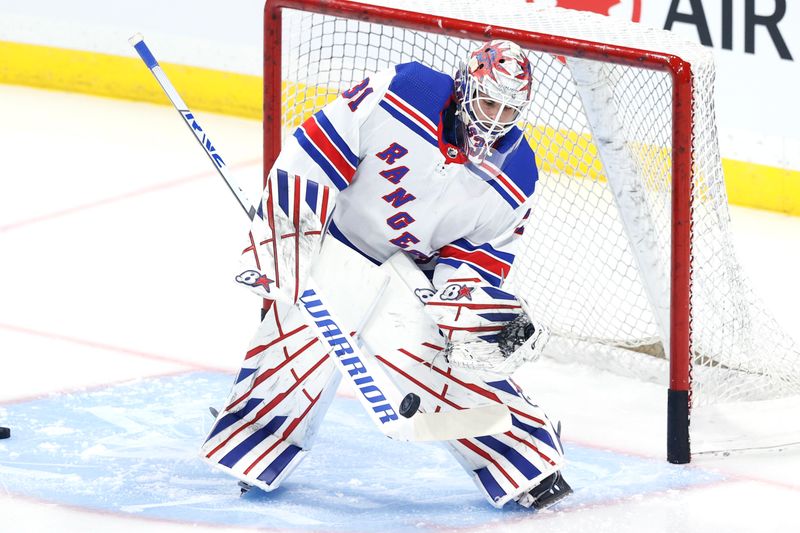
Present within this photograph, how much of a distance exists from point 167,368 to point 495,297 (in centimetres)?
126

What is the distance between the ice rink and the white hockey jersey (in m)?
0.51

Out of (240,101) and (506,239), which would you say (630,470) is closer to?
(506,239)

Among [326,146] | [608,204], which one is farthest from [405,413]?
[608,204]

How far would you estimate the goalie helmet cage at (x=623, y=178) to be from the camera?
11.2 ft

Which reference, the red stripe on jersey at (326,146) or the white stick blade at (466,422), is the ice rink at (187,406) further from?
the red stripe on jersey at (326,146)

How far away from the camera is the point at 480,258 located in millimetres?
3127

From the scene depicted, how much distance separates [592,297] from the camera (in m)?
4.32

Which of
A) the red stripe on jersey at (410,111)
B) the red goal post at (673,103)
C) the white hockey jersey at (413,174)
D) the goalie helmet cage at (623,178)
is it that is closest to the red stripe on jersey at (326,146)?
the white hockey jersey at (413,174)

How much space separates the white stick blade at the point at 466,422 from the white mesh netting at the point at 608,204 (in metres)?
0.49

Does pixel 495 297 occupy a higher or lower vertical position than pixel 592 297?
higher

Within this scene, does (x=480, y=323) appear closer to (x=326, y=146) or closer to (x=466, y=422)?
(x=466, y=422)

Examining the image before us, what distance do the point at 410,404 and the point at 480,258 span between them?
33 cm

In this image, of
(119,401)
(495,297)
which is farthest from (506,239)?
(119,401)

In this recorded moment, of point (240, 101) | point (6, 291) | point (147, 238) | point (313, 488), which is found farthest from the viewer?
point (240, 101)
